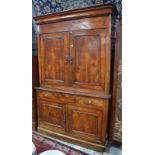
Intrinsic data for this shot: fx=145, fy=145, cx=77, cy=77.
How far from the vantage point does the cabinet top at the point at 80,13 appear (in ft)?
5.41

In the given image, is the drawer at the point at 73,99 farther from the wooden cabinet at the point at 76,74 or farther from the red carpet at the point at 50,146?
the red carpet at the point at 50,146

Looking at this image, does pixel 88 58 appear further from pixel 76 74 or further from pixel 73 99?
pixel 73 99

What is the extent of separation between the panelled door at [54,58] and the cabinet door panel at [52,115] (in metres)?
0.32

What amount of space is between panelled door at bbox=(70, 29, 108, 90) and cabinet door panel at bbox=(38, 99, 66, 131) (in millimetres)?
482

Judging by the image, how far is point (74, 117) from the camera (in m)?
2.04

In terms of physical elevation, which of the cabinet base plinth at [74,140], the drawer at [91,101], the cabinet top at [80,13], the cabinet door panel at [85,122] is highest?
the cabinet top at [80,13]

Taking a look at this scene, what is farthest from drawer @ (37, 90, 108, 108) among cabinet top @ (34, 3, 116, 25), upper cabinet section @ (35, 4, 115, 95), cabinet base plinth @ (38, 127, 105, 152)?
cabinet top @ (34, 3, 116, 25)

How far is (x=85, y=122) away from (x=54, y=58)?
1001mm

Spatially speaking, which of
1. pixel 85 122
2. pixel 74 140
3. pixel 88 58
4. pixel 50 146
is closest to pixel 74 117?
A: pixel 85 122

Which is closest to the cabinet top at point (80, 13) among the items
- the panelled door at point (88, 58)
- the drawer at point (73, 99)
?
the panelled door at point (88, 58)
